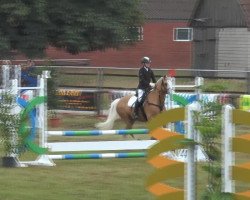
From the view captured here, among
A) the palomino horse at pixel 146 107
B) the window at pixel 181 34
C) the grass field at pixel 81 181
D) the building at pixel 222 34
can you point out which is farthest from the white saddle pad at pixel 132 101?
the window at pixel 181 34

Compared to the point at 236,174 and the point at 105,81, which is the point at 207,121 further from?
the point at 105,81

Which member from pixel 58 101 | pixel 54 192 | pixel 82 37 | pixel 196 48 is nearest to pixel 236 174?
pixel 54 192

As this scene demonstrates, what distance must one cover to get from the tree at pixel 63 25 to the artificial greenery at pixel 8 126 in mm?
15036

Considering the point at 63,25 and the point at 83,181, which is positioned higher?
the point at 63,25

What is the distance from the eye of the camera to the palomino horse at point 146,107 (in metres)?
21.0

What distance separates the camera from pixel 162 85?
20.7 meters

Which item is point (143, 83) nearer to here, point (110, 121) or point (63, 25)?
point (110, 121)

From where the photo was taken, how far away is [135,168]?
15789 millimetres

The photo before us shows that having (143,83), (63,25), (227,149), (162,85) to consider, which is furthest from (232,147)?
(63,25)

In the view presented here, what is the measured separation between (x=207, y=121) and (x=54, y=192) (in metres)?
5.36

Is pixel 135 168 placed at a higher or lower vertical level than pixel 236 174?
lower

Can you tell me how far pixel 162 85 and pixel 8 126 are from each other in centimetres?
656

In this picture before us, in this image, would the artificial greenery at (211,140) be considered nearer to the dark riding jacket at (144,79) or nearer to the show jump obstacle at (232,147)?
the show jump obstacle at (232,147)

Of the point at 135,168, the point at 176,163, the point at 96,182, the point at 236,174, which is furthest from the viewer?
the point at 135,168
